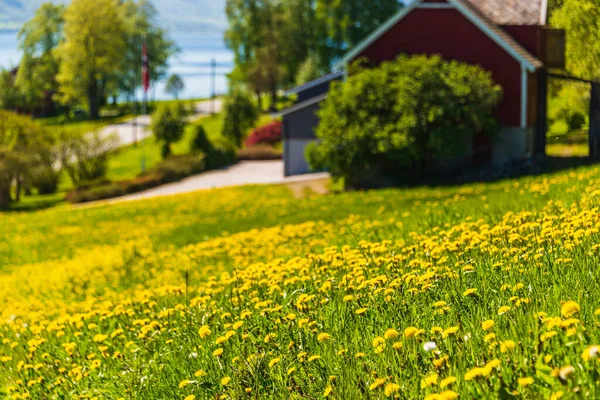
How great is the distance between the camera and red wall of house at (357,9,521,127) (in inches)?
1302

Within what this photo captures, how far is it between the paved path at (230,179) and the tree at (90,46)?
42689 mm

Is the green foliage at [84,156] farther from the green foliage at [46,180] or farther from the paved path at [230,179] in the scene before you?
the paved path at [230,179]

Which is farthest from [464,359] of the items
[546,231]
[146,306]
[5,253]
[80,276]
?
[5,253]

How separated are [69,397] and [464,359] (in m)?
3.42

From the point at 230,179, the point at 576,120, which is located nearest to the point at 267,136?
the point at 230,179

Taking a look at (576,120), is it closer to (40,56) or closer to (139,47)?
(139,47)

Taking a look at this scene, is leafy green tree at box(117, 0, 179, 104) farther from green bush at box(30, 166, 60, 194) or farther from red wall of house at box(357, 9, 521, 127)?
red wall of house at box(357, 9, 521, 127)

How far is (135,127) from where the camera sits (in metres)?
76.9

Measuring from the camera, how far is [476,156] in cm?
3409

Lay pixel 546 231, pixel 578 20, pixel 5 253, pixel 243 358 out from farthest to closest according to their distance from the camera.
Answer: pixel 5 253 → pixel 578 20 → pixel 546 231 → pixel 243 358

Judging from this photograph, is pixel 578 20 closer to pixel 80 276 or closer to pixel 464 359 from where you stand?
pixel 80 276

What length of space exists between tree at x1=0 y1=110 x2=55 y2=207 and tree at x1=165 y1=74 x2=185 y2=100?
56.0 m

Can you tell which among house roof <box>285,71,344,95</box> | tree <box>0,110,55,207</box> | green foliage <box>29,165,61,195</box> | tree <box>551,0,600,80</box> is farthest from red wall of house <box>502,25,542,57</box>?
green foliage <box>29,165,61,195</box>

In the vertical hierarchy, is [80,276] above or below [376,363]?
below
